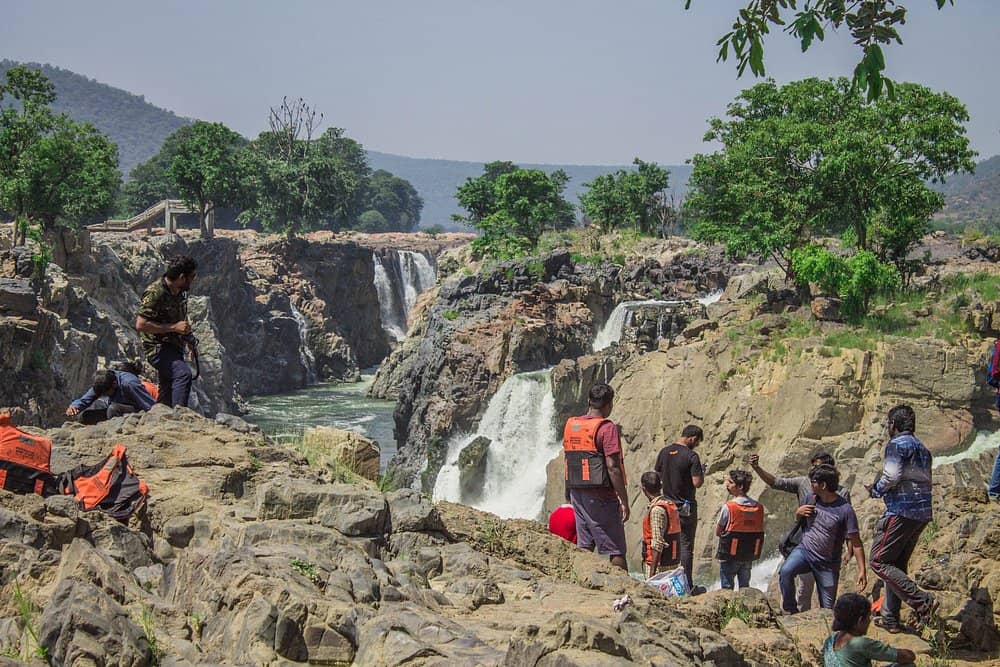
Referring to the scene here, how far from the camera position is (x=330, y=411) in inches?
1980

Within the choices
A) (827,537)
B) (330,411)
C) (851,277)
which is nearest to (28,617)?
(827,537)

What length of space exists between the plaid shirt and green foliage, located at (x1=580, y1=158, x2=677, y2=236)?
49660 mm

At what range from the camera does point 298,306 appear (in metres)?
62.3

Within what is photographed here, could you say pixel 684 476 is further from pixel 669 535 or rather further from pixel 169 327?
pixel 169 327

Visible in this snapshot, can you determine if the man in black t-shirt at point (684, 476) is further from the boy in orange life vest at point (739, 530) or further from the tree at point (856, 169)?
the tree at point (856, 169)

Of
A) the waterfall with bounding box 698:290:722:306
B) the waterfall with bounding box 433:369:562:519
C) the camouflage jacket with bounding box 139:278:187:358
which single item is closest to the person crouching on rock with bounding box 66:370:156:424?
the camouflage jacket with bounding box 139:278:187:358

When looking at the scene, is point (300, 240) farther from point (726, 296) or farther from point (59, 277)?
point (726, 296)

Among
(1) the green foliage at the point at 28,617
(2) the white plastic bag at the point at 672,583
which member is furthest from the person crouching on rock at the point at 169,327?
(2) the white plastic bag at the point at 672,583

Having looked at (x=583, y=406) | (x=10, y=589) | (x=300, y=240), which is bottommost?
(x=583, y=406)

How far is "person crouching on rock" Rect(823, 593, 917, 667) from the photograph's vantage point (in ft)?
17.4

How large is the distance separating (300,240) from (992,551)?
59159 millimetres

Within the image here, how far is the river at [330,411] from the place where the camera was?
44625mm

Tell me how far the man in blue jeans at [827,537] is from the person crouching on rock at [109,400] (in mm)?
6147

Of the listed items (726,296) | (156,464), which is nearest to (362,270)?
(726,296)
